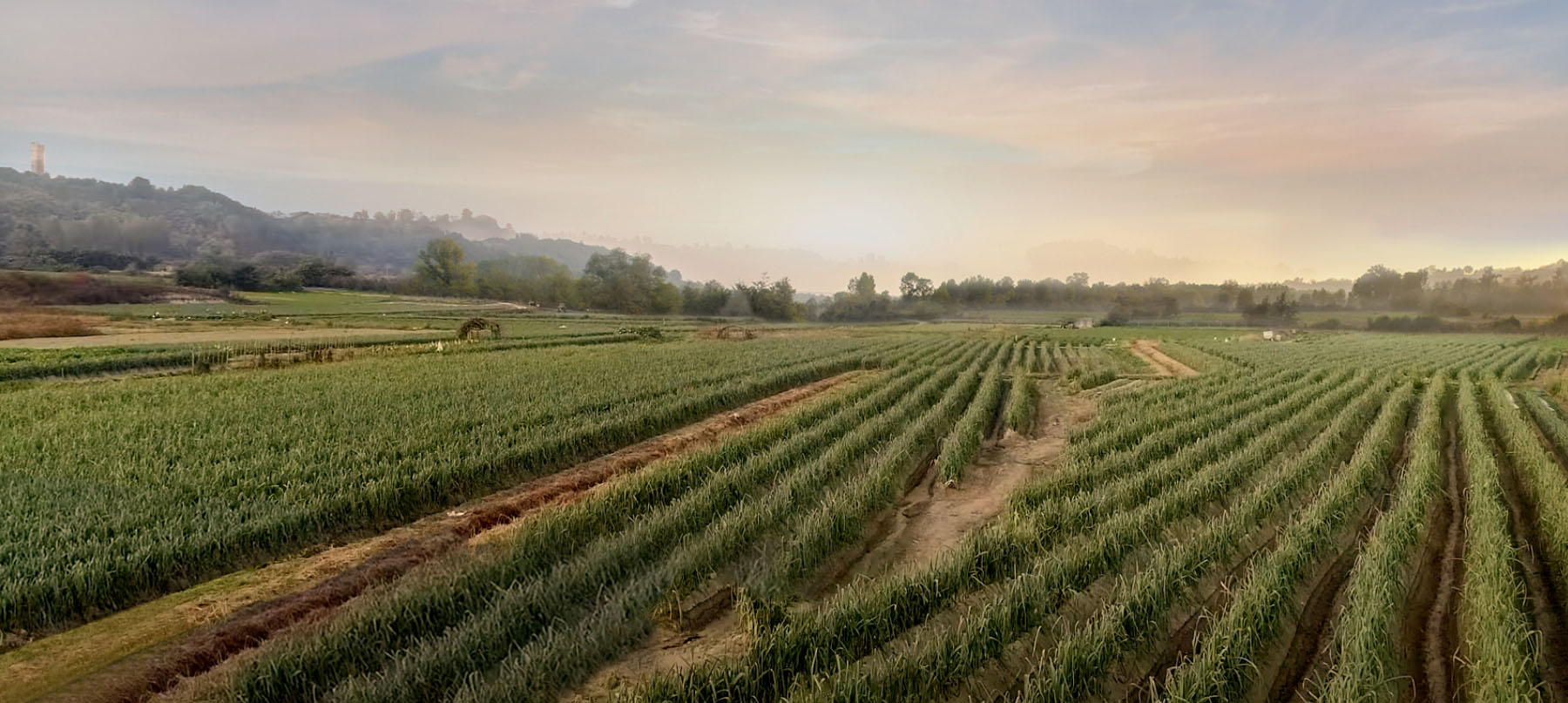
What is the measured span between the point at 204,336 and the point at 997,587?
44328mm

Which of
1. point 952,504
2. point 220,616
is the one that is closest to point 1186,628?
point 952,504

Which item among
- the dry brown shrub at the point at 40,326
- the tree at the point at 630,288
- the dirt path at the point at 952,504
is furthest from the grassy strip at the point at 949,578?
the tree at the point at 630,288

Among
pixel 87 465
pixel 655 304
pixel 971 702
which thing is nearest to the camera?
pixel 971 702

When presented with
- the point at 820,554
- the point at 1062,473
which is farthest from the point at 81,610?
the point at 1062,473

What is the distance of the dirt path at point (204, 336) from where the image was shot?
102ft

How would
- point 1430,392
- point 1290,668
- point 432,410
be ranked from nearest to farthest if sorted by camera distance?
point 1290,668 → point 432,410 → point 1430,392

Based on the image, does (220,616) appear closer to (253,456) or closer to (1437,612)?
(253,456)

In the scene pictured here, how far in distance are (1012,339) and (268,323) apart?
53.7 meters

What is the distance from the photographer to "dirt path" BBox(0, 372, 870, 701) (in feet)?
17.8

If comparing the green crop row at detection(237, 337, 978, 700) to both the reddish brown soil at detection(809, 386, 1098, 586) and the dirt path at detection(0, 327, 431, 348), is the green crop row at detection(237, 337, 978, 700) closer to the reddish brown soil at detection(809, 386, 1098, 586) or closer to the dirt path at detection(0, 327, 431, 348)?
the reddish brown soil at detection(809, 386, 1098, 586)

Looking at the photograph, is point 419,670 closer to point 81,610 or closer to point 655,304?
point 81,610

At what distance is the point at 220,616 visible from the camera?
642 centimetres

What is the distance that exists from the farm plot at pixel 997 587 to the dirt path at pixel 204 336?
2948cm

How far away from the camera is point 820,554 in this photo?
765 centimetres
